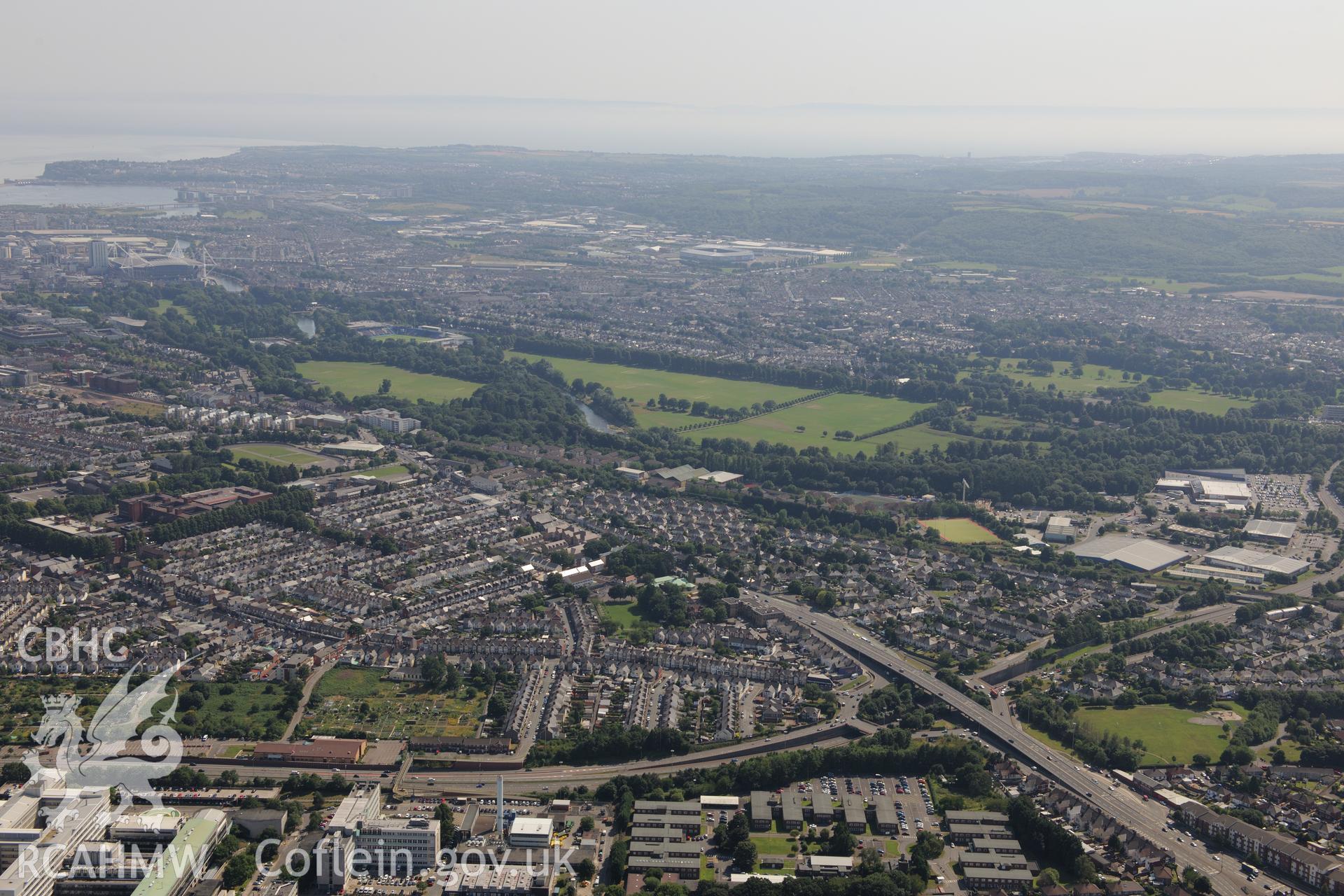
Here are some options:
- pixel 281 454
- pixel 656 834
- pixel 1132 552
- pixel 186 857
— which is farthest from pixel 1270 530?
pixel 186 857

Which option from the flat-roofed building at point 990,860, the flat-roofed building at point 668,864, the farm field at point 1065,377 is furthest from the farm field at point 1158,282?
the flat-roofed building at point 668,864

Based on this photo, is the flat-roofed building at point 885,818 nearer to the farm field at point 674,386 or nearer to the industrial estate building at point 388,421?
the industrial estate building at point 388,421

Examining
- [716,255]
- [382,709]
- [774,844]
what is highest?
[716,255]

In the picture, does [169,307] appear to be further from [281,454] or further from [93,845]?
[93,845]

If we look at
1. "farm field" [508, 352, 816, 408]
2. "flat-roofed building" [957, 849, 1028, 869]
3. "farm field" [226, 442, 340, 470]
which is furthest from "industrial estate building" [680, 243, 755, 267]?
"flat-roofed building" [957, 849, 1028, 869]

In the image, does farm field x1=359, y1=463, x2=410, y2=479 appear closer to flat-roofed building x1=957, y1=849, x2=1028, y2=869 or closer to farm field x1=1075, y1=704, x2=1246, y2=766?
farm field x1=1075, y1=704, x2=1246, y2=766
